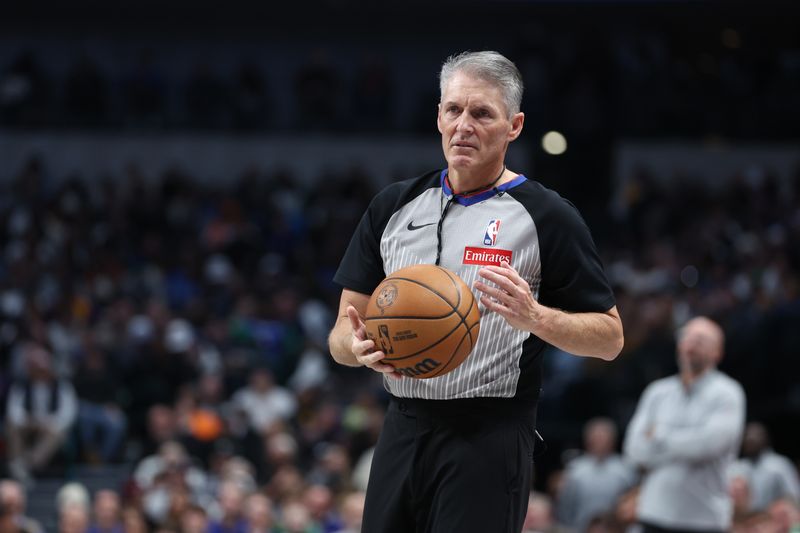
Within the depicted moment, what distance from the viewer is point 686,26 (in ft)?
61.7

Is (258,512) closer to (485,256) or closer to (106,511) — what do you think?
(106,511)

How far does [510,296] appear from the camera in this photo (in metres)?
3.33

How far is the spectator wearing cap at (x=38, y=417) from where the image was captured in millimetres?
12641

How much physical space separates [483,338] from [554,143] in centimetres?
1523

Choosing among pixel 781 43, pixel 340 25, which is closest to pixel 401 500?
pixel 781 43

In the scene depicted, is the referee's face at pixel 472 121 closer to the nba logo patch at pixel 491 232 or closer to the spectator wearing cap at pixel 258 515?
the nba logo patch at pixel 491 232

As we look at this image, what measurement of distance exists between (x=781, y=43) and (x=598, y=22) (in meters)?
3.19

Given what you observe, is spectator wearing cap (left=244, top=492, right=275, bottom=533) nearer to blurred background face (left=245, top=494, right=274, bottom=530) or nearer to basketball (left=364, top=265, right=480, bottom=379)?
blurred background face (left=245, top=494, right=274, bottom=530)

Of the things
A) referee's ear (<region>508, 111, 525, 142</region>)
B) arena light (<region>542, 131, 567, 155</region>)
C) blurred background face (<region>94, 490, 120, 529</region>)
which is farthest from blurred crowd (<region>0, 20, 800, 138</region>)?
referee's ear (<region>508, 111, 525, 142</region>)

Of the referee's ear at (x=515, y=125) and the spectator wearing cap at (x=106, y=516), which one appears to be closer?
the referee's ear at (x=515, y=125)

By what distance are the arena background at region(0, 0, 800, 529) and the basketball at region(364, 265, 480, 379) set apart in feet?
27.4

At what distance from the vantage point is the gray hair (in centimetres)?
360

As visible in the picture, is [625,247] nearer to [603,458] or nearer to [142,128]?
[603,458]

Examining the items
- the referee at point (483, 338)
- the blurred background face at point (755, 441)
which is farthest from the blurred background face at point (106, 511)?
the referee at point (483, 338)
